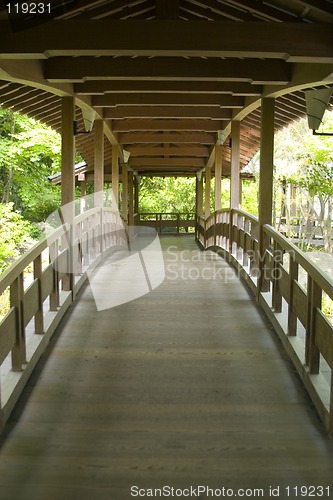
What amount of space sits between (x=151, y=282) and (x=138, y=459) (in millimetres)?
4084

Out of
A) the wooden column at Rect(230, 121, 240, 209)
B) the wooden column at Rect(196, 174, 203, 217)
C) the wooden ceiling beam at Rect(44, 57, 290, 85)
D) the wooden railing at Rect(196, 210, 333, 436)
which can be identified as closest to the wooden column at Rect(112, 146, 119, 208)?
the wooden column at Rect(230, 121, 240, 209)

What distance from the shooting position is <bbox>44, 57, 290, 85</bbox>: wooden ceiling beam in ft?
17.6

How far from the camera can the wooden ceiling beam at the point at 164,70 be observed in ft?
17.6

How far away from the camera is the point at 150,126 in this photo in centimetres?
987

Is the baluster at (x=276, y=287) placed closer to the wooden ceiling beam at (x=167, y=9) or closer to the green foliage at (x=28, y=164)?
the wooden ceiling beam at (x=167, y=9)

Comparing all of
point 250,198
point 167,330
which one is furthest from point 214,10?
point 250,198

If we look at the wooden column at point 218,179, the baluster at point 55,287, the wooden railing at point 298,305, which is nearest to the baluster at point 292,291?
the wooden railing at point 298,305

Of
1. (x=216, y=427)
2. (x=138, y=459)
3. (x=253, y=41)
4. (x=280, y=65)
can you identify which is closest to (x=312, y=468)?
(x=216, y=427)

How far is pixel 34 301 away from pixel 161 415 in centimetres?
142

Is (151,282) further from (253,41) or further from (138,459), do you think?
(138,459)

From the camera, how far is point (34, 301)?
164 inches

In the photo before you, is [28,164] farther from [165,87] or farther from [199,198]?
[165,87]

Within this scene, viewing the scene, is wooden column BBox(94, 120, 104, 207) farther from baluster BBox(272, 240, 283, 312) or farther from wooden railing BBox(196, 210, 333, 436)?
baluster BBox(272, 240, 283, 312)

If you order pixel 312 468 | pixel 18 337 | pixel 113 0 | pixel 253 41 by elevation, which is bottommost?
pixel 312 468
